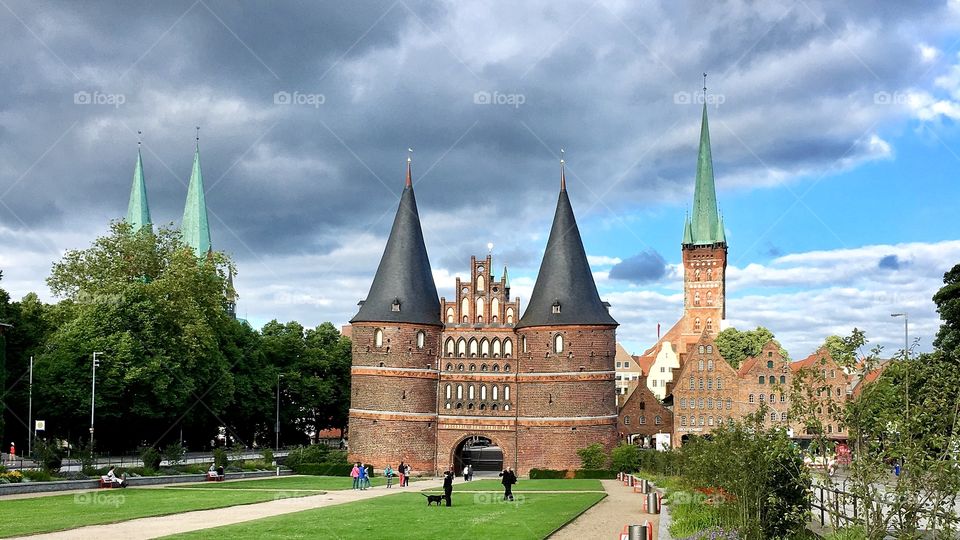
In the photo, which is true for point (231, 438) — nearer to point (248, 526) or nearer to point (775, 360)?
point (775, 360)

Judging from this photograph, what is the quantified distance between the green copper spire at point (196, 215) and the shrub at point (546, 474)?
208 feet

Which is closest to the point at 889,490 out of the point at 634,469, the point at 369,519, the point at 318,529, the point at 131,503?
the point at 318,529

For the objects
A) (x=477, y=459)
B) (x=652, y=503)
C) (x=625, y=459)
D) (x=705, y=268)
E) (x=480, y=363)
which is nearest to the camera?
(x=652, y=503)

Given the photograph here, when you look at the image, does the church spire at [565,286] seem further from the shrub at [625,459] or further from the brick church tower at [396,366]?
the shrub at [625,459]

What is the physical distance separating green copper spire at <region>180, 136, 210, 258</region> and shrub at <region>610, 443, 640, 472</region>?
67.4 meters

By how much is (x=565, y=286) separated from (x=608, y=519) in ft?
126

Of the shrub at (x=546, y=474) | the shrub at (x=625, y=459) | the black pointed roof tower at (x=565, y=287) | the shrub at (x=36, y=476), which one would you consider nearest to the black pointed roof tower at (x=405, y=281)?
the black pointed roof tower at (x=565, y=287)

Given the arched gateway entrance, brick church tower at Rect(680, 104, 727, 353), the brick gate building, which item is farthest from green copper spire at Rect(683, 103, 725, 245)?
the brick gate building

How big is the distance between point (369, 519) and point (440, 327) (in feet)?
133

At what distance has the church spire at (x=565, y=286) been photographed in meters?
65.6

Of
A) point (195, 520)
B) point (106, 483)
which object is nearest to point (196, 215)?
point (106, 483)

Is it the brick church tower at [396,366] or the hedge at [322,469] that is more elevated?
the brick church tower at [396,366]

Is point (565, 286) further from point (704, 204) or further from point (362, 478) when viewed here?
point (704, 204)

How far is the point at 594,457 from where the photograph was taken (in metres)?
62.3
